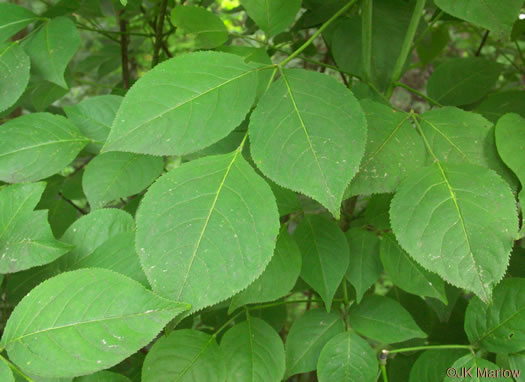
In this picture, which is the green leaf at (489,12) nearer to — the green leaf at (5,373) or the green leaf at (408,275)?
the green leaf at (408,275)

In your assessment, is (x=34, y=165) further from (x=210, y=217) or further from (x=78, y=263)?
(x=210, y=217)

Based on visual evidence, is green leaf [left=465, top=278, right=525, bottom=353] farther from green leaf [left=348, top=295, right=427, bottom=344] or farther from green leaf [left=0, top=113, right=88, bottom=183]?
green leaf [left=0, top=113, right=88, bottom=183]

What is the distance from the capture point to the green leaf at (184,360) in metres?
0.80

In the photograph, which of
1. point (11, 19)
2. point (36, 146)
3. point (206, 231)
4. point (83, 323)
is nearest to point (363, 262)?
point (206, 231)

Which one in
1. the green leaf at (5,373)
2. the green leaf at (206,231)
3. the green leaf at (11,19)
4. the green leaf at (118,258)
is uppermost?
the green leaf at (11,19)

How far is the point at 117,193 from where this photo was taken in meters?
0.92

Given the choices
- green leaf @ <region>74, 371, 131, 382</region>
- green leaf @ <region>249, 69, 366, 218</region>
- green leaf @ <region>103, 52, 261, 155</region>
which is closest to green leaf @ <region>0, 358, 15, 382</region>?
green leaf @ <region>74, 371, 131, 382</region>

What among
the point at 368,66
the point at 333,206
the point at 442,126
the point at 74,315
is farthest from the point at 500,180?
the point at 74,315

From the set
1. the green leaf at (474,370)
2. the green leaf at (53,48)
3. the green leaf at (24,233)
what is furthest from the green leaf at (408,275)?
the green leaf at (53,48)

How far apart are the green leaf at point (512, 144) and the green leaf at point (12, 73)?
0.84 metres

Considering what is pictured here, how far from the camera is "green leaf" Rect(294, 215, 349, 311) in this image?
879 millimetres

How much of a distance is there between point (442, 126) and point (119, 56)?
132 cm

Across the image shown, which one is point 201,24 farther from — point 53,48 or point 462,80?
point 462,80

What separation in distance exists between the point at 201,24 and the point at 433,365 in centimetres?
79
